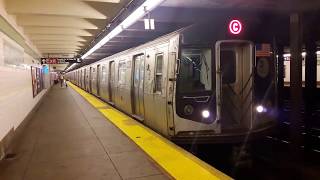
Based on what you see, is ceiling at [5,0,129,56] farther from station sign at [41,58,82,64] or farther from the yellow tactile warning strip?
station sign at [41,58,82,64]

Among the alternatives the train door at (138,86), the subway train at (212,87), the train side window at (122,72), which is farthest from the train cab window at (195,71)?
the train side window at (122,72)

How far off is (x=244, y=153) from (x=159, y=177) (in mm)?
2163

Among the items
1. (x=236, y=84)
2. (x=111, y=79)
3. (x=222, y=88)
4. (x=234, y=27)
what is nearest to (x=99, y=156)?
(x=222, y=88)

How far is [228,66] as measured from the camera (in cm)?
581

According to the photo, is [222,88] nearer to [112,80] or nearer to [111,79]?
[112,80]

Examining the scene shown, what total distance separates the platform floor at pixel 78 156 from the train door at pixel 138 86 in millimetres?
802

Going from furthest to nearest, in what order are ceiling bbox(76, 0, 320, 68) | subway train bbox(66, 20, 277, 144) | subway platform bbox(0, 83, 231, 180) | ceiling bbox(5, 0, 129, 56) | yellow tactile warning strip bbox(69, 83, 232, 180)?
ceiling bbox(5, 0, 129, 56)
ceiling bbox(76, 0, 320, 68)
subway train bbox(66, 20, 277, 144)
subway platform bbox(0, 83, 231, 180)
yellow tactile warning strip bbox(69, 83, 232, 180)

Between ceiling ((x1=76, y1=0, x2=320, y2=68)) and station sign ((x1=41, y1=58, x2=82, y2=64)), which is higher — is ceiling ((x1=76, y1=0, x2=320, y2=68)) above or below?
above

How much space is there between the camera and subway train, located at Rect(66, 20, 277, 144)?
532cm

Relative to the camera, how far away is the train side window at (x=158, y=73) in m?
6.16

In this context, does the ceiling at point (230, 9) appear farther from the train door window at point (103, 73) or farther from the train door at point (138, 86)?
the train door window at point (103, 73)

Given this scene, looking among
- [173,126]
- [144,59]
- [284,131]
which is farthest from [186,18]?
[284,131]

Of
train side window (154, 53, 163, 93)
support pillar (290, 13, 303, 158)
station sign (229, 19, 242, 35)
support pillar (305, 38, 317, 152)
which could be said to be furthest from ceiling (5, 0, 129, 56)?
support pillar (305, 38, 317, 152)

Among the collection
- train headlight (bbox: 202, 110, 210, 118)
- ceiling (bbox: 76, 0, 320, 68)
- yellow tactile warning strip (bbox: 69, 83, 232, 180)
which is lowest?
yellow tactile warning strip (bbox: 69, 83, 232, 180)
